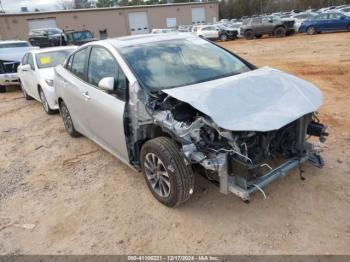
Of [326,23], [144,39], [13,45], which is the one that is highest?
[144,39]

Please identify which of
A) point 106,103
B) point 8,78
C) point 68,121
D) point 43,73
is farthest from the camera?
point 8,78

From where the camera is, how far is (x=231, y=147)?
2816mm

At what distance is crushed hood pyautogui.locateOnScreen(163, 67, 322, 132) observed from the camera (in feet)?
9.09

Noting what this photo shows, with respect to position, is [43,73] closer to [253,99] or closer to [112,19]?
[253,99]

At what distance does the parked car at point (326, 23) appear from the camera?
2089 cm

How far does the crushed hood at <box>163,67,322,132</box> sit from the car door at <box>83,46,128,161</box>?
2.18ft

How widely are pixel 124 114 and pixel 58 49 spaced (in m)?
5.63

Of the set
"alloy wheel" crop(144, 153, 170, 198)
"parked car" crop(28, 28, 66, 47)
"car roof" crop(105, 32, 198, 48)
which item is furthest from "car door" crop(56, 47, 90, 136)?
"parked car" crop(28, 28, 66, 47)

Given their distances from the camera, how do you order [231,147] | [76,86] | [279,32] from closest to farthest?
[231,147]
[76,86]
[279,32]

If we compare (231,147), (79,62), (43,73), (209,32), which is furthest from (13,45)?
(209,32)

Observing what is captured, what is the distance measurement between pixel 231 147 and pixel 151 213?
3.78 ft

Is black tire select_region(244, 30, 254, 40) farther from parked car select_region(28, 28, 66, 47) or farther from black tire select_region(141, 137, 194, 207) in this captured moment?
black tire select_region(141, 137, 194, 207)

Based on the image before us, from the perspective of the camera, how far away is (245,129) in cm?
266

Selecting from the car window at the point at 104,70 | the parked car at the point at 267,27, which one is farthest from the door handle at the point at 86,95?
the parked car at the point at 267,27
